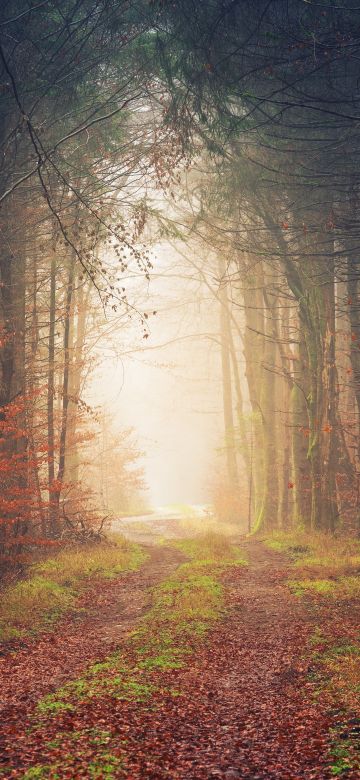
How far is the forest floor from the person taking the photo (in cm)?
442

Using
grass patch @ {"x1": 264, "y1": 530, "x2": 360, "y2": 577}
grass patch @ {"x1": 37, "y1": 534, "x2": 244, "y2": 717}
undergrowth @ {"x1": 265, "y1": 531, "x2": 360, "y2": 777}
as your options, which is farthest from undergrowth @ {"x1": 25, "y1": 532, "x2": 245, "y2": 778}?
grass patch @ {"x1": 264, "y1": 530, "x2": 360, "y2": 577}

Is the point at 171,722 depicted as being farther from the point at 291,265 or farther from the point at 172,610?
the point at 291,265

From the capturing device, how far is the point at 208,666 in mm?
6902

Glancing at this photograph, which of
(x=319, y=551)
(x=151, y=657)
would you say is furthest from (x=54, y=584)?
(x=319, y=551)

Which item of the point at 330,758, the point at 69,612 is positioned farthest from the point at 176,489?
the point at 330,758

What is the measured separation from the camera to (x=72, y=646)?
7.81 metres

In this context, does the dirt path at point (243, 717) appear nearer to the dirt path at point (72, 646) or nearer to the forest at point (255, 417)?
the forest at point (255, 417)

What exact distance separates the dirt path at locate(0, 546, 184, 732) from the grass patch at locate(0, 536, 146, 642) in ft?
1.13

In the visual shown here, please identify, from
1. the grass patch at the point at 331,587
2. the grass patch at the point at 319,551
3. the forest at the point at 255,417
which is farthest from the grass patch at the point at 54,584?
the grass patch at the point at 331,587

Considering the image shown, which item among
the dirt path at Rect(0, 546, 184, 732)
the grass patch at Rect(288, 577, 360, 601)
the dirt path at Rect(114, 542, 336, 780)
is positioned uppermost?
the grass patch at Rect(288, 577, 360, 601)

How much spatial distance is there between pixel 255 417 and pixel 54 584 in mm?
12073

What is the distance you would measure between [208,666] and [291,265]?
11519 mm

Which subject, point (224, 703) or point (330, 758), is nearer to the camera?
point (330, 758)

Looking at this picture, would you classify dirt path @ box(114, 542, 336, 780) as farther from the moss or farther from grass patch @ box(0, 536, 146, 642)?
grass patch @ box(0, 536, 146, 642)
